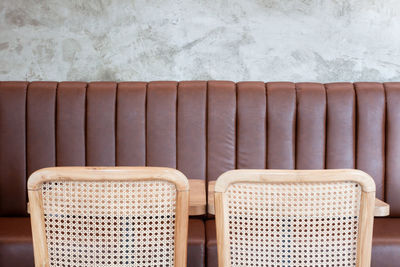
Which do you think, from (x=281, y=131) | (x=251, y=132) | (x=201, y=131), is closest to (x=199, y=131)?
(x=201, y=131)

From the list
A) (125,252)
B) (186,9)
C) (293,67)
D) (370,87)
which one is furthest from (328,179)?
(186,9)

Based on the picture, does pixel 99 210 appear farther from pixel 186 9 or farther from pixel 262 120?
pixel 186 9

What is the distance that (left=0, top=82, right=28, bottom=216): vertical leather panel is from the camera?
7.71 feet

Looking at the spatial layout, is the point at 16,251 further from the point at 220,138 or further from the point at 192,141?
the point at 220,138

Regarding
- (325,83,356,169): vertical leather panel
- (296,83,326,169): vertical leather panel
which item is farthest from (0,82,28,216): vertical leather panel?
(325,83,356,169): vertical leather panel

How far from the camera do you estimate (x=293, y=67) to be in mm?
2689

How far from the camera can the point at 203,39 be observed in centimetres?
269

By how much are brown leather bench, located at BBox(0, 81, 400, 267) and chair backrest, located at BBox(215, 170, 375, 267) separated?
1.21 meters

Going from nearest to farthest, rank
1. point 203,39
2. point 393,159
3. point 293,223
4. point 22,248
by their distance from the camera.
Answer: point 293,223
point 22,248
point 393,159
point 203,39

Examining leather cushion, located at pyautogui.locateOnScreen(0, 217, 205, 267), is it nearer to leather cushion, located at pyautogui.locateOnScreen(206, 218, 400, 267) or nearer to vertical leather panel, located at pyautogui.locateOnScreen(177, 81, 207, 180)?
leather cushion, located at pyautogui.locateOnScreen(206, 218, 400, 267)

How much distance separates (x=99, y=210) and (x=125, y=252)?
Answer: 142 mm

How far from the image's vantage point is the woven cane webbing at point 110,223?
111 cm

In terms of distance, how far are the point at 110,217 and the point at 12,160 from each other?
1459 mm

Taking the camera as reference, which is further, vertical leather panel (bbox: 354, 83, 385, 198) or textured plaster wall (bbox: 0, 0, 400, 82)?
textured plaster wall (bbox: 0, 0, 400, 82)
